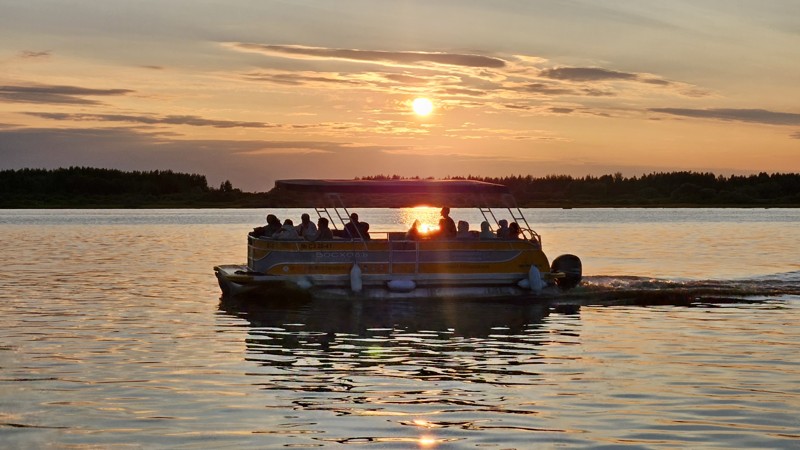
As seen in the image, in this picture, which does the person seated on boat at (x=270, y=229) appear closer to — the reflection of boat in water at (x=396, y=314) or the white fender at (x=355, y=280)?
the reflection of boat in water at (x=396, y=314)

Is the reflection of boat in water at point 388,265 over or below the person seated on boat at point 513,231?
below

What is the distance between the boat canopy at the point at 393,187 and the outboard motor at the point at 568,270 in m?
2.80

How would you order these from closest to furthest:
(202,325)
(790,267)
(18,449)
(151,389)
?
1. (18,449)
2. (151,389)
3. (202,325)
4. (790,267)

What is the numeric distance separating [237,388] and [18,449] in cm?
434

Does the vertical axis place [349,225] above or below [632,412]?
above

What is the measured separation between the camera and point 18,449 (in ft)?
39.3

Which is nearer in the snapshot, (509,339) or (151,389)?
(151,389)

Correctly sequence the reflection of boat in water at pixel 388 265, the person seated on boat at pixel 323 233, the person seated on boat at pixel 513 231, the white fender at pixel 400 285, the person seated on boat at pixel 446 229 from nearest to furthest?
the reflection of boat in water at pixel 388 265
the person seated on boat at pixel 323 233
the white fender at pixel 400 285
the person seated on boat at pixel 446 229
the person seated on boat at pixel 513 231

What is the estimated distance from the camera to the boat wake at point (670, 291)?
30.6 m

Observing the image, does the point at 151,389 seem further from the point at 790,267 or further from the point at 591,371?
the point at 790,267

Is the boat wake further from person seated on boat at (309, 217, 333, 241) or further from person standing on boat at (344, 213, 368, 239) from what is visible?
person seated on boat at (309, 217, 333, 241)

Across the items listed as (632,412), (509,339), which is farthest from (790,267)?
(632,412)

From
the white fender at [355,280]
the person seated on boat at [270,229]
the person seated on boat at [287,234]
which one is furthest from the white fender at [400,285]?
the person seated on boat at [270,229]

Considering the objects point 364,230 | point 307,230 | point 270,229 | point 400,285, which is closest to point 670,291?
point 400,285
